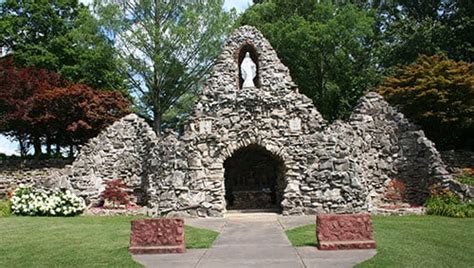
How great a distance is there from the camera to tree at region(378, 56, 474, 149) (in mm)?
20484

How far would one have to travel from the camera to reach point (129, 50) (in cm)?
2609

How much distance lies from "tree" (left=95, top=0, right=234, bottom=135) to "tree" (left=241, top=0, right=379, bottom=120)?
12.0 ft

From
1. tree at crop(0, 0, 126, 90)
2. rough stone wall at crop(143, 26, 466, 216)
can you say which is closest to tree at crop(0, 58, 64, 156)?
tree at crop(0, 0, 126, 90)

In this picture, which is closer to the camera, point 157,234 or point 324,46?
point 157,234

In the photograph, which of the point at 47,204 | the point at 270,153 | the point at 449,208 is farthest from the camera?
the point at 270,153

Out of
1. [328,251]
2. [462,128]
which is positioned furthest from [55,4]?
[328,251]

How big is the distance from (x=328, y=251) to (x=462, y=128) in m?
17.9

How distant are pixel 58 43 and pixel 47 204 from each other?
1528 centimetres

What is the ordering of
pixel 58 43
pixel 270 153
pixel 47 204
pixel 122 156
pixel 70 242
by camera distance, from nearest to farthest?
pixel 70 242 < pixel 47 204 < pixel 270 153 < pixel 122 156 < pixel 58 43

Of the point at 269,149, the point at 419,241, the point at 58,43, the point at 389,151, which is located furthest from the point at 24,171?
the point at 419,241

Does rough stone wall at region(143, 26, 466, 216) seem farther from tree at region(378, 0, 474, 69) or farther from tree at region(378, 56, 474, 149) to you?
tree at region(378, 0, 474, 69)

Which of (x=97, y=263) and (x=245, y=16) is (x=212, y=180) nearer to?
(x=97, y=263)

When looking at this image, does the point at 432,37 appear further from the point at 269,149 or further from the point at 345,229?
the point at 345,229

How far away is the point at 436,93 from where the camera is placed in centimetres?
2036
